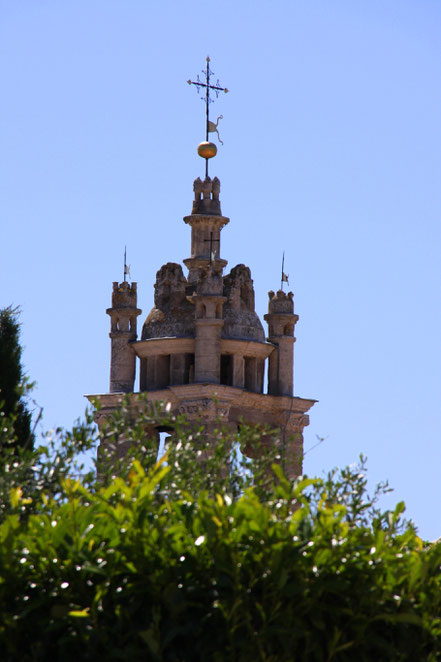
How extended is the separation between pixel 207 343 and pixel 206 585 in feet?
111

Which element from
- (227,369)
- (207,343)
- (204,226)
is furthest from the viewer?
(204,226)

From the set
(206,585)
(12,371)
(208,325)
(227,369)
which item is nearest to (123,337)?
(227,369)

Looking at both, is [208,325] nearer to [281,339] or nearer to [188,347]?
[188,347]

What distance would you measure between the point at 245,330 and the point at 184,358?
208 cm

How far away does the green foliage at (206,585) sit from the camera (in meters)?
13.2

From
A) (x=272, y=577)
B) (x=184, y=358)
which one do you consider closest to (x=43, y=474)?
(x=272, y=577)

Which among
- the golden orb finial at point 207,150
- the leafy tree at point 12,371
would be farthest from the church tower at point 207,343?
the leafy tree at point 12,371

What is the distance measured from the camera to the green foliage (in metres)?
13.2

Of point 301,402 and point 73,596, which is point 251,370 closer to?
point 301,402

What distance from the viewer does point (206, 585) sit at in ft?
44.3

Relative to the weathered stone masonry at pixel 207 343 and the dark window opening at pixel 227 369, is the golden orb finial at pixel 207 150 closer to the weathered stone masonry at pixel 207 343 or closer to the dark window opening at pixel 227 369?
the weathered stone masonry at pixel 207 343

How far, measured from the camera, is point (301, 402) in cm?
4856

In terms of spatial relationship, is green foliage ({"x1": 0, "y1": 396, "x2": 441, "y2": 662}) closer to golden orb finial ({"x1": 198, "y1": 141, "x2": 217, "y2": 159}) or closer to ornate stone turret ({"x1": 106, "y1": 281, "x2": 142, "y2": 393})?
ornate stone turret ({"x1": 106, "y1": 281, "x2": 142, "y2": 393})

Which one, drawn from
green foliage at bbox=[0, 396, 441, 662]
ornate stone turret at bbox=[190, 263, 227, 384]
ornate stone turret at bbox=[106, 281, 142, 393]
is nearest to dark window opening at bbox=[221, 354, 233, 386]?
ornate stone turret at bbox=[190, 263, 227, 384]
